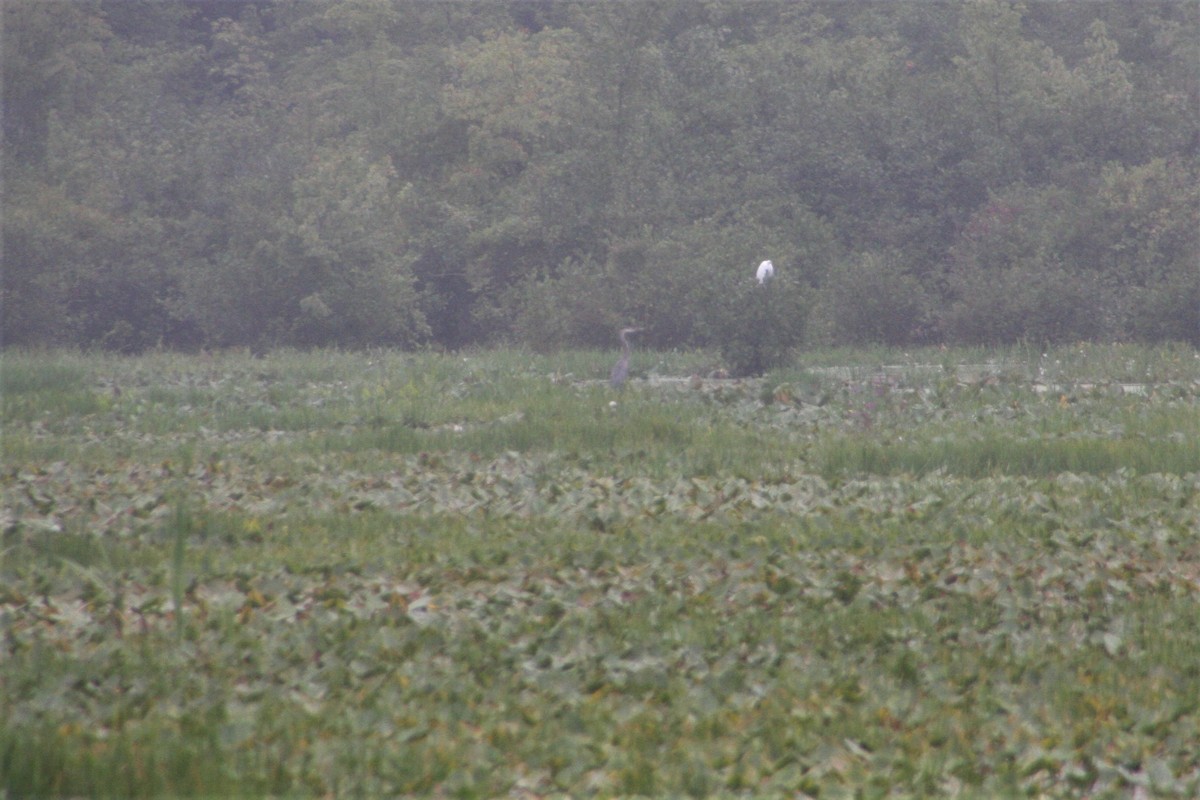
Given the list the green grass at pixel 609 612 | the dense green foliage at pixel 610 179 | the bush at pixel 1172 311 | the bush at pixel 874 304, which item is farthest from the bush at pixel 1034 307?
the green grass at pixel 609 612

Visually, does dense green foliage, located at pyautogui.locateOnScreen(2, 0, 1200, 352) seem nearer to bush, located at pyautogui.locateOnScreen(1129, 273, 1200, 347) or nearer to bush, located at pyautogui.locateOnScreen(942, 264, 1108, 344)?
bush, located at pyautogui.locateOnScreen(942, 264, 1108, 344)

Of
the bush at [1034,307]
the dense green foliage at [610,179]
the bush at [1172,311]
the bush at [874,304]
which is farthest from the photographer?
the dense green foliage at [610,179]

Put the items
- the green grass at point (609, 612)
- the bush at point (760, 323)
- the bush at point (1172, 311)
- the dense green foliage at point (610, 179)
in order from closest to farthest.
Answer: the green grass at point (609, 612)
the bush at point (760, 323)
the bush at point (1172, 311)
the dense green foliage at point (610, 179)

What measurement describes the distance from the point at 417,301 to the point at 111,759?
26004 millimetres

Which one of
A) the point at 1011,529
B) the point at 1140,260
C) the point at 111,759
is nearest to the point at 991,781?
the point at 111,759

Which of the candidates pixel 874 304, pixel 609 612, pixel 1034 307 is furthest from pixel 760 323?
pixel 609 612

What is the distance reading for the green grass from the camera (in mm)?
4031

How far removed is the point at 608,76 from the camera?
93.7 ft

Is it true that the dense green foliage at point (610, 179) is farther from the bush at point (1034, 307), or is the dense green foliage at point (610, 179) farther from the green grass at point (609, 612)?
the green grass at point (609, 612)

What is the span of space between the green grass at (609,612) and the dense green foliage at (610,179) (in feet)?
47.4

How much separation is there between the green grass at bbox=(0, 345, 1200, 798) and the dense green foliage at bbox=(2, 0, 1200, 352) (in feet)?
47.4

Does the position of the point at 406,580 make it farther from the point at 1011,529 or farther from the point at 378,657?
the point at 1011,529

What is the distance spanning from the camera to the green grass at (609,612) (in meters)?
4.03

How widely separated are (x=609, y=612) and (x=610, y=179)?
935 inches
